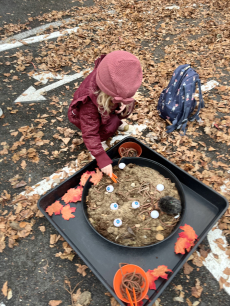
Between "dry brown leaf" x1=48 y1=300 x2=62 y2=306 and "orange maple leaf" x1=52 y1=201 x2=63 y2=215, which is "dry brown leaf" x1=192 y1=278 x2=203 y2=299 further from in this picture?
"orange maple leaf" x1=52 y1=201 x2=63 y2=215

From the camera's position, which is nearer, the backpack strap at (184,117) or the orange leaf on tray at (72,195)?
the orange leaf on tray at (72,195)

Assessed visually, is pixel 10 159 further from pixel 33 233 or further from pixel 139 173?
pixel 139 173

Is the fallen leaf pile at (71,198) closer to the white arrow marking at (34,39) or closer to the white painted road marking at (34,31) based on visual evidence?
the white arrow marking at (34,39)

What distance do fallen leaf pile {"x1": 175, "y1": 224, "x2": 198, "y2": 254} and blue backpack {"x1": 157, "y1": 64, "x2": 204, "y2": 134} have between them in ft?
4.58

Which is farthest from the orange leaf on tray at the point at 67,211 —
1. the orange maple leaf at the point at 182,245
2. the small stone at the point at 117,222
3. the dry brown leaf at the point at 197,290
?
the dry brown leaf at the point at 197,290

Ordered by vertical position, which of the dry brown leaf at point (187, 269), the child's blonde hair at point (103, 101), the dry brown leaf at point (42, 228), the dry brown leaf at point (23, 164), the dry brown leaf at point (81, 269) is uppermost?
the child's blonde hair at point (103, 101)

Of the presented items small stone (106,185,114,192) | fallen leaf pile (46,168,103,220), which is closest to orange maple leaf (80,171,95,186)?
fallen leaf pile (46,168,103,220)

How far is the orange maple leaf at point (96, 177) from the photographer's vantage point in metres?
2.00

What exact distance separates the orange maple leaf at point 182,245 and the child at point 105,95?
89 cm

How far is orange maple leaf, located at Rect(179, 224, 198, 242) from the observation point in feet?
5.80

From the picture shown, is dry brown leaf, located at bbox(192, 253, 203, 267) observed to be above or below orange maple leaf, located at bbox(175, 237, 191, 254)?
below

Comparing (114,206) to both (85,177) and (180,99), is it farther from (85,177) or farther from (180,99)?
(180,99)

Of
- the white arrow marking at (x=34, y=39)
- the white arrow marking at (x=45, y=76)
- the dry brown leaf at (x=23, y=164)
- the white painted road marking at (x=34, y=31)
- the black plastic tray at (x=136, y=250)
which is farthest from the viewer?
the white painted road marking at (x=34, y=31)

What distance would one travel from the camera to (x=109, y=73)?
1.38 meters
